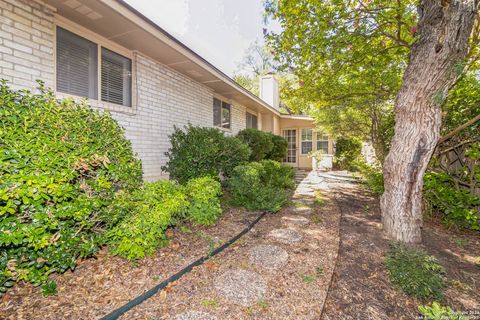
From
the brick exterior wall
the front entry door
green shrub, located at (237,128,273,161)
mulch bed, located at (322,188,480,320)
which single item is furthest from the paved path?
the front entry door

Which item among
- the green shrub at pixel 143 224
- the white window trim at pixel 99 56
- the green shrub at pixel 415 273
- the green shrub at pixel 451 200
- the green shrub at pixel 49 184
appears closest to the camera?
the green shrub at pixel 49 184

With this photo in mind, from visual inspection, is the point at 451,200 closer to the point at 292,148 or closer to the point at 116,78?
the point at 116,78

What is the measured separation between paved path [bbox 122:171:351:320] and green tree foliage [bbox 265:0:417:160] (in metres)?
3.87

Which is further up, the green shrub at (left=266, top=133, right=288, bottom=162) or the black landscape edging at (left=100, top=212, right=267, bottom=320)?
the green shrub at (left=266, top=133, right=288, bottom=162)

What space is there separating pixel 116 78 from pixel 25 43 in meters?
1.48

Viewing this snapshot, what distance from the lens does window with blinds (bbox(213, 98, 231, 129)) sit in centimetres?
816

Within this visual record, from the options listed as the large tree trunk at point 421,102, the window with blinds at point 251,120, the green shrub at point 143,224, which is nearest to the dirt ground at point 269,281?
the green shrub at point 143,224

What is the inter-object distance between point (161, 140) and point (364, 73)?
5.55m

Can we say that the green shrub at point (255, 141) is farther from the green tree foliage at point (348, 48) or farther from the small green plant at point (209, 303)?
the small green plant at point (209, 303)

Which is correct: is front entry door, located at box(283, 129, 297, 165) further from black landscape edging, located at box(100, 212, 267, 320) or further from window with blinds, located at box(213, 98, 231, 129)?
black landscape edging, located at box(100, 212, 267, 320)

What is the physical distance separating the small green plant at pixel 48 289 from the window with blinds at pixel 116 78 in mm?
3251

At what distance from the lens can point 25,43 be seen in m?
3.10

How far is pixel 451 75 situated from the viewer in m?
3.02

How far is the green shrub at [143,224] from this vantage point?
8.71 ft
